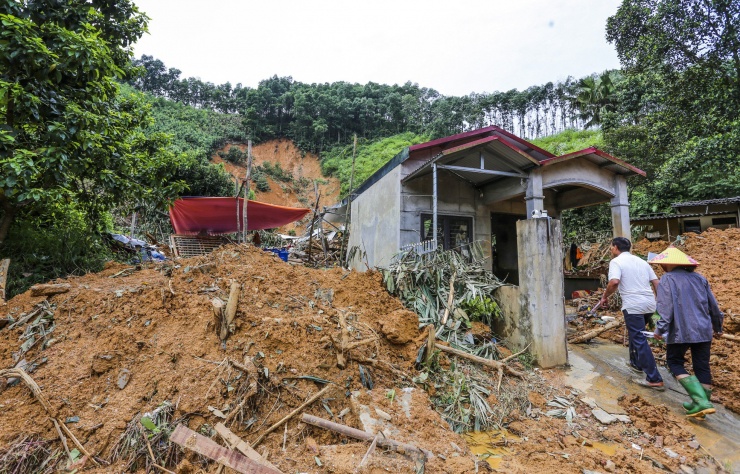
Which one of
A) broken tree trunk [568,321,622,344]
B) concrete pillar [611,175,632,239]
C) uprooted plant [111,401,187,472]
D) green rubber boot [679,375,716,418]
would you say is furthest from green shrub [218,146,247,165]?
green rubber boot [679,375,716,418]

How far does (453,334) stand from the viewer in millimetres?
4914

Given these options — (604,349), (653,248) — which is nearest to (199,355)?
(604,349)

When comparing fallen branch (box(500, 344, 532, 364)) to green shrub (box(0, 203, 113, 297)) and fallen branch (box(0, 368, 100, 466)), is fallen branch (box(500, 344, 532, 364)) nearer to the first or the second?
fallen branch (box(0, 368, 100, 466))

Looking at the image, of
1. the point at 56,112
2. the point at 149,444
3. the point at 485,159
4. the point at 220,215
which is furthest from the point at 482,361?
the point at 220,215

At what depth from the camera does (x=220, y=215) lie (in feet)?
32.3

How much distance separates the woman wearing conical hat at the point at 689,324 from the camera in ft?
11.3

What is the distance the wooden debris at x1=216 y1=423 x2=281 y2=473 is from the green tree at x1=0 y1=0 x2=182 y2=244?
4.05m

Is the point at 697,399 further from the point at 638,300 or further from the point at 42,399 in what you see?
the point at 42,399

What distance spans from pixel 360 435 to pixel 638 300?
151 inches

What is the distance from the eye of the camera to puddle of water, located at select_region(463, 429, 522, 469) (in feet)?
9.72

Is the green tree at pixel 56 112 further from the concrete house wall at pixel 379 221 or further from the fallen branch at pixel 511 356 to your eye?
the fallen branch at pixel 511 356

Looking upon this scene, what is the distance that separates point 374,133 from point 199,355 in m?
40.7

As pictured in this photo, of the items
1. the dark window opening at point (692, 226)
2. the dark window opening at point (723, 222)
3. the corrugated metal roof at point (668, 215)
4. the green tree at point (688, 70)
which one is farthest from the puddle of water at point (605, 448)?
the dark window opening at point (692, 226)

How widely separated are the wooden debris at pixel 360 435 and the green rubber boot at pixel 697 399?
2.96 meters
